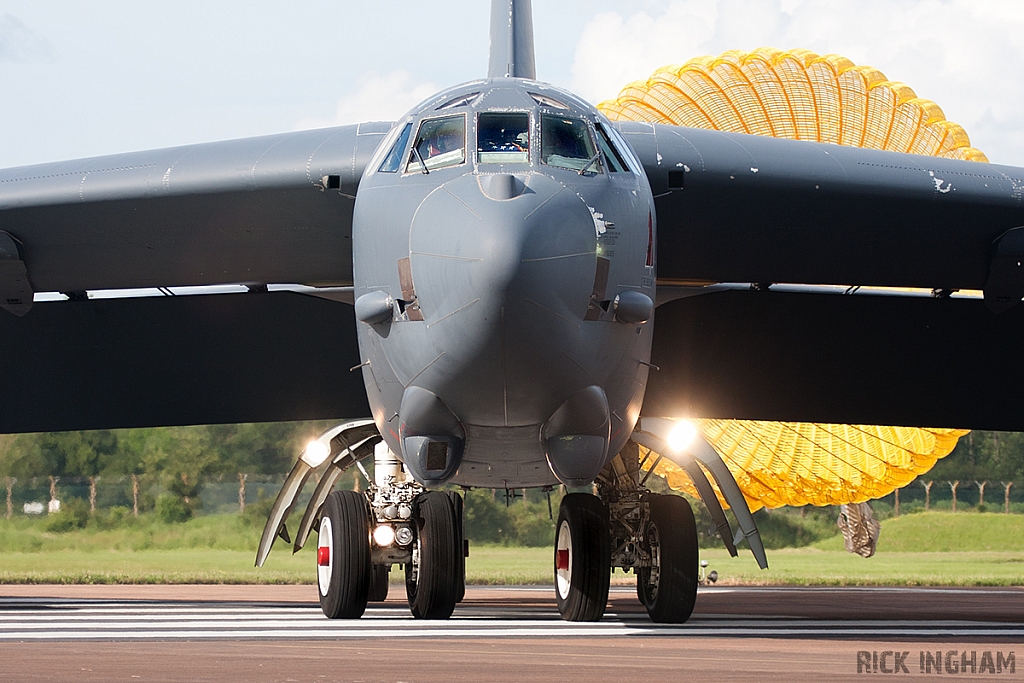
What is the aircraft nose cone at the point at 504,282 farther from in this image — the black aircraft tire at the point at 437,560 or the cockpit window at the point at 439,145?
the black aircraft tire at the point at 437,560

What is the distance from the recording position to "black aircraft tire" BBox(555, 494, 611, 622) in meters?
9.95

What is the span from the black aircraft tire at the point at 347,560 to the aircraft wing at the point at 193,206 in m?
2.56

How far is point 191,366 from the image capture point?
1469 cm

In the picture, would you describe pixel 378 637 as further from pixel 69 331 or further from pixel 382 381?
pixel 69 331

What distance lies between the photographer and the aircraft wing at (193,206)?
10953 mm

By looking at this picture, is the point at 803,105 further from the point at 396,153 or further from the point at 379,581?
the point at 396,153

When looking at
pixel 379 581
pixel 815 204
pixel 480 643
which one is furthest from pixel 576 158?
pixel 379 581

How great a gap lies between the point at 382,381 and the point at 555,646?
82.4 inches

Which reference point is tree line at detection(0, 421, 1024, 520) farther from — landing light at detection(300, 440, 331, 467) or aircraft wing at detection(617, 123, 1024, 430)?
landing light at detection(300, 440, 331, 467)

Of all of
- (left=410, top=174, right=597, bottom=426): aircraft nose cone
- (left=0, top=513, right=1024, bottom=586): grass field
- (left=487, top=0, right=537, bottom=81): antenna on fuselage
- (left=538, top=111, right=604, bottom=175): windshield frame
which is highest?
(left=487, top=0, right=537, bottom=81): antenna on fuselage

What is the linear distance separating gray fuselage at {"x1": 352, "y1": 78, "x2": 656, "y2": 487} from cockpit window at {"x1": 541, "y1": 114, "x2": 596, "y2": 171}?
1 centimetres

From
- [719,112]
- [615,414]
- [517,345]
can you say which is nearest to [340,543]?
[615,414]

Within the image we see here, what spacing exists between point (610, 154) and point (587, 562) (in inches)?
131

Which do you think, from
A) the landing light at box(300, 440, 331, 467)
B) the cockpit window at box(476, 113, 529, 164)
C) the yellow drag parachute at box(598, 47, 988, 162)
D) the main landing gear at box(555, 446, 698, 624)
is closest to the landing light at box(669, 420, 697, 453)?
the main landing gear at box(555, 446, 698, 624)
